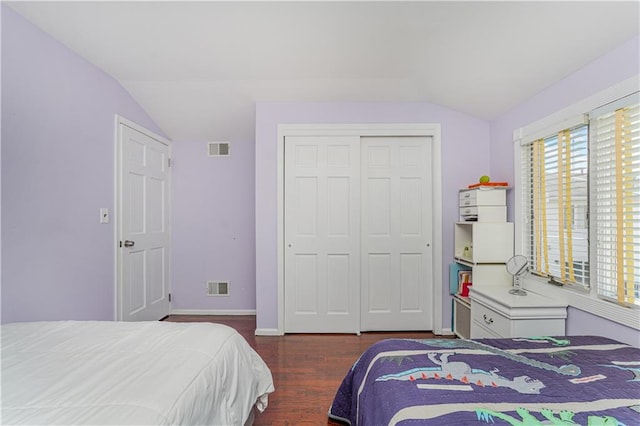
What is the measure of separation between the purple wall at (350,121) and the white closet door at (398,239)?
0.20 metres

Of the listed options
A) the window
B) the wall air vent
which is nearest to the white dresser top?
the window

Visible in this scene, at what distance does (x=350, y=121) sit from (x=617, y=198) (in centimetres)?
212

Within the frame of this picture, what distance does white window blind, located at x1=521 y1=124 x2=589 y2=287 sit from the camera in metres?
1.83

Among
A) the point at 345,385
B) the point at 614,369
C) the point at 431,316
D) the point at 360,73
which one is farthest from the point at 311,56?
the point at 431,316

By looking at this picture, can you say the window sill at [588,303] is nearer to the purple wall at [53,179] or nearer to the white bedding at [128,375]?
the white bedding at [128,375]

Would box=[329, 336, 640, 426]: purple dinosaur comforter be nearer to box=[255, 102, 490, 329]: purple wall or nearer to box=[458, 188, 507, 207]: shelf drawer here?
box=[458, 188, 507, 207]: shelf drawer

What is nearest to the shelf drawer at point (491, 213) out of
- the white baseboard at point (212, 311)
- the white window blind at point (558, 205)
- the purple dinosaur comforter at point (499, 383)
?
the white window blind at point (558, 205)

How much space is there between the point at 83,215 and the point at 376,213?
257 cm

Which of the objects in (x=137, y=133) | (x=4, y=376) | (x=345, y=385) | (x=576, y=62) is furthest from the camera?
(x=137, y=133)

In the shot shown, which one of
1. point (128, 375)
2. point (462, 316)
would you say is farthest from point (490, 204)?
point (128, 375)

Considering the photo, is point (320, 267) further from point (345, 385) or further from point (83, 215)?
point (83, 215)

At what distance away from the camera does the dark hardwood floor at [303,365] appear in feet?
5.83

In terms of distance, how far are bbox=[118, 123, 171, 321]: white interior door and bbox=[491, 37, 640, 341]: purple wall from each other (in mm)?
3571

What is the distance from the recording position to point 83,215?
86.0 inches
